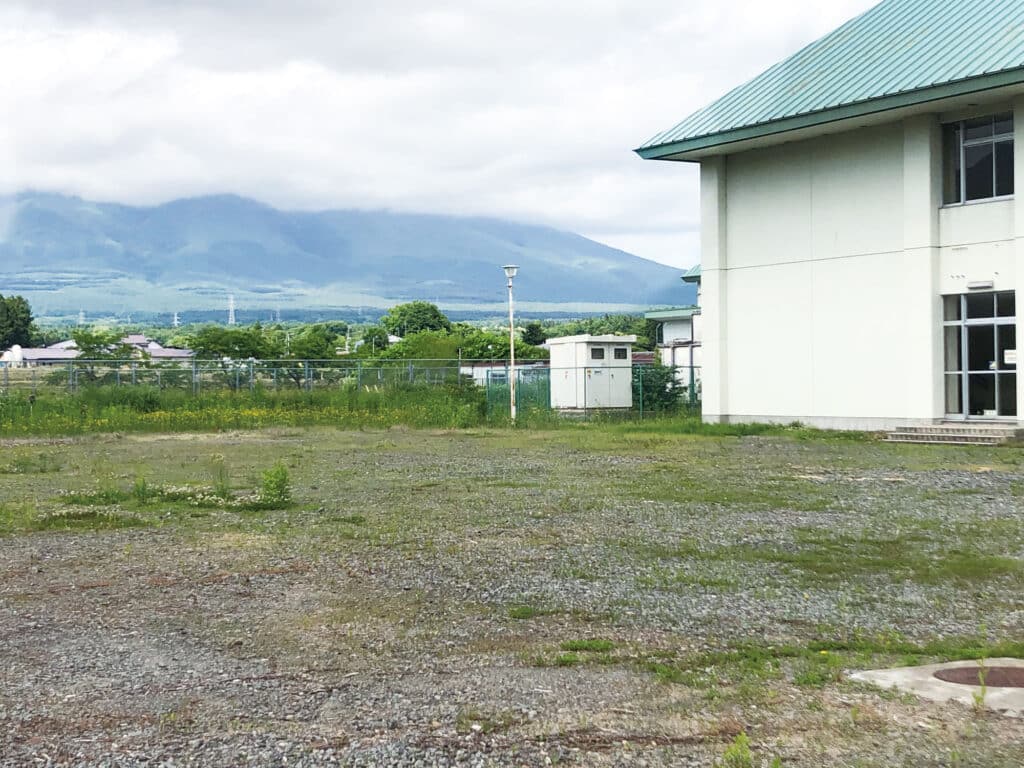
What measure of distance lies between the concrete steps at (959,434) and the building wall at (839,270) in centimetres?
65

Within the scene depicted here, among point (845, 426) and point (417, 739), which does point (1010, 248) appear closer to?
point (845, 426)

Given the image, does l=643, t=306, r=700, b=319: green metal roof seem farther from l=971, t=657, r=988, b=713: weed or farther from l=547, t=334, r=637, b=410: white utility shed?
l=971, t=657, r=988, b=713: weed

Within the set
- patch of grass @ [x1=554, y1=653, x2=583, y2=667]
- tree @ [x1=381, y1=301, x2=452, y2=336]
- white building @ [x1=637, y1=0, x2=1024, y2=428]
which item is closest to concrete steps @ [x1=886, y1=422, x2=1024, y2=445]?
white building @ [x1=637, y1=0, x2=1024, y2=428]

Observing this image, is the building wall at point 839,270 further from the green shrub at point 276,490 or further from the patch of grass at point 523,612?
the patch of grass at point 523,612

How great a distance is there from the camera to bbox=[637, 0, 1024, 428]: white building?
25.1 m

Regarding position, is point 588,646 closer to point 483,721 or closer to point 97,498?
point 483,721

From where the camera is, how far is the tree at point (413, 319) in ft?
509

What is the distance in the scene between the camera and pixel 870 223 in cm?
2745

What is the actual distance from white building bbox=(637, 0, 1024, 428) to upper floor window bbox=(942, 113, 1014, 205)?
0.12 ft

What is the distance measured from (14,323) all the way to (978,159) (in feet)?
443

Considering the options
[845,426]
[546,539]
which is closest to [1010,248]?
[845,426]

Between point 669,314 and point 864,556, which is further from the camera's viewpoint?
point 669,314

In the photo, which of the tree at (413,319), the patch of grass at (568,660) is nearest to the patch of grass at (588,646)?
the patch of grass at (568,660)

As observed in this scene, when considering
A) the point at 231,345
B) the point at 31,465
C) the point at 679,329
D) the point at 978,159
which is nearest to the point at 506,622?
the point at 31,465
